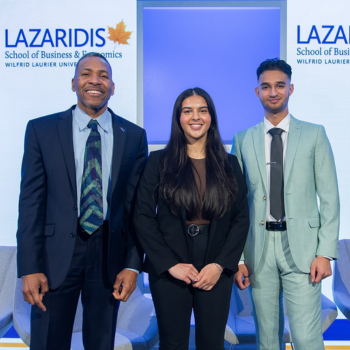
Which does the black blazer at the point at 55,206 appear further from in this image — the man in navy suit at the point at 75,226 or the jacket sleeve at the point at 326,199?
the jacket sleeve at the point at 326,199

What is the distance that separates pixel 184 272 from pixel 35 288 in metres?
0.75

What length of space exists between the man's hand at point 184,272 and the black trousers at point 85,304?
0.39 metres

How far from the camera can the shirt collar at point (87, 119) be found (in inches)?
88.1

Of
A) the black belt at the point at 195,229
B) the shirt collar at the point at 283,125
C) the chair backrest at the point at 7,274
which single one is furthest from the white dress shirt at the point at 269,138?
the chair backrest at the point at 7,274

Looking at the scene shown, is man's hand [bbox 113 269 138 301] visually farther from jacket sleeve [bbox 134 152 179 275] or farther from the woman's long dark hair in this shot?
the woman's long dark hair

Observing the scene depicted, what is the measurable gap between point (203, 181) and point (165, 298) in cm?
64

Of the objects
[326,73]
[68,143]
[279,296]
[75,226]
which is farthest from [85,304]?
[326,73]

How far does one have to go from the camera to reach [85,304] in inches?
85.3

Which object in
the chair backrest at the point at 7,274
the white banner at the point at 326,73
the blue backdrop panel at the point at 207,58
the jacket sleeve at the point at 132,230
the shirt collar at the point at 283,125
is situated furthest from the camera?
the blue backdrop panel at the point at 207,58

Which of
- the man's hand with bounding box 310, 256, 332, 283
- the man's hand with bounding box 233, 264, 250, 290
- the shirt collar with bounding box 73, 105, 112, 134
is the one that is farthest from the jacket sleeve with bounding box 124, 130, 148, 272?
the man's hand with bounding box 310, 256, 332, 283

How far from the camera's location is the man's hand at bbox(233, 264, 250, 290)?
2367 mm

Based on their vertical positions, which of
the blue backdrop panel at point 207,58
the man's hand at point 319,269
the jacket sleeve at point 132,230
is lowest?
the man's hand at point 319,269

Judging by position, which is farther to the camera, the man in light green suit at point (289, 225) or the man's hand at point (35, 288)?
the man in light green suit at point (289, 225)

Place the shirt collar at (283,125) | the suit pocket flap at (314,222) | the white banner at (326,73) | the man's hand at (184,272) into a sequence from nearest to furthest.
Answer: the man's hand at (184,272) → the suit pocket flap at (314,222) → the shirt collar at (283,125) → the white banner at (326,73)
